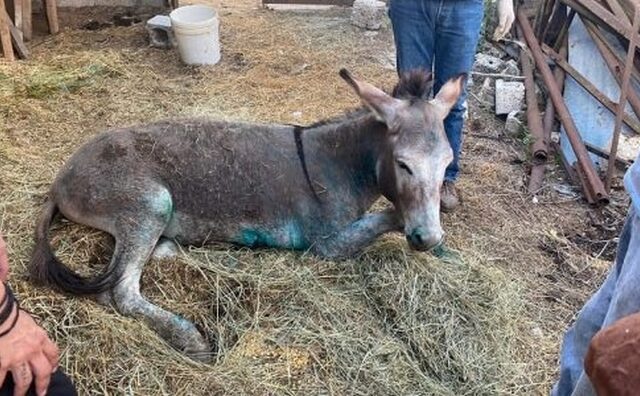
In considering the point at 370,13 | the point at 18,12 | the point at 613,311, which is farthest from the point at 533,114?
the point at 18,12

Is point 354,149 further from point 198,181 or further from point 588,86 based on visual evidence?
point 588,86

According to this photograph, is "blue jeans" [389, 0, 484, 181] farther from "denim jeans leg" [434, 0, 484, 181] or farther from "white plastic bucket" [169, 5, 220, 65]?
"white plastic bucket" [169, 5, 220, 65]

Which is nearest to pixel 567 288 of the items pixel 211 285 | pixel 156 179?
pixel 211 285

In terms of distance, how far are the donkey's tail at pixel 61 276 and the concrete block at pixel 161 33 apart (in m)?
4.04

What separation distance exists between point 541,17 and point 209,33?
330 centimetres

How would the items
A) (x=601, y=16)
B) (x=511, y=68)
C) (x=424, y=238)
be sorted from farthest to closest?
(x=511, y=68)
(x=601, y=16)
(x=424, y=238)

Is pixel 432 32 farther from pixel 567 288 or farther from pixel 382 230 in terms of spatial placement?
pixel 567 288

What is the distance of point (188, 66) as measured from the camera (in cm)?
665

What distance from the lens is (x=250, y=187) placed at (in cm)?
370

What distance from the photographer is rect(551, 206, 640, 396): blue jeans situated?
4.60ft

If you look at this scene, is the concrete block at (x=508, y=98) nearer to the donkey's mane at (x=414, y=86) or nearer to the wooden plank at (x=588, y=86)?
A: the wooden plank at (x=588, y=86)

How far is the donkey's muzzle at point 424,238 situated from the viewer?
10.9 ft

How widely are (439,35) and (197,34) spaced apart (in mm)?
2903

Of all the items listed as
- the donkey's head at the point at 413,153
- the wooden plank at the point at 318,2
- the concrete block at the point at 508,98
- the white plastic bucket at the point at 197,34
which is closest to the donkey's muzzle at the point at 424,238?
the donkey's head at the point at 413,153
